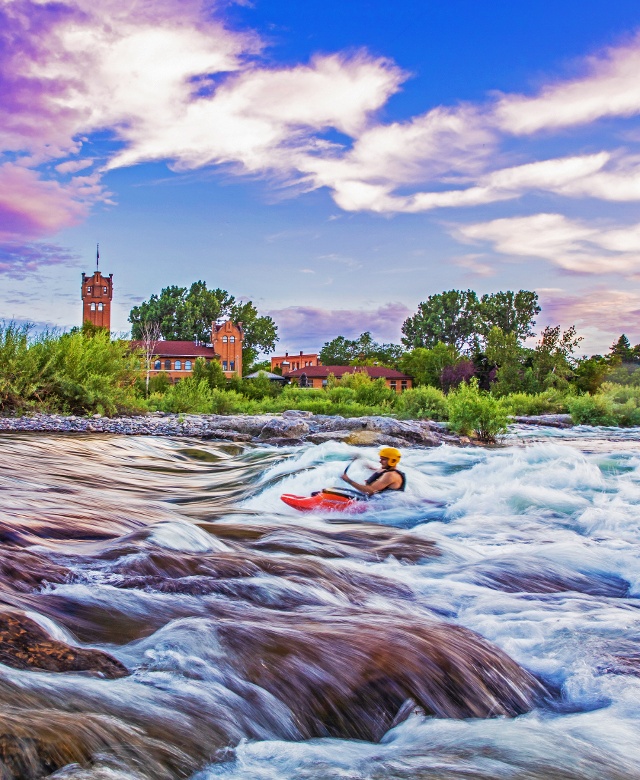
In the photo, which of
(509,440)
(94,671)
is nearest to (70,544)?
(94,671)

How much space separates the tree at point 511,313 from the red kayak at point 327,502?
275 ft

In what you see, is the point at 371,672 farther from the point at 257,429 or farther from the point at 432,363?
the point at 432,363

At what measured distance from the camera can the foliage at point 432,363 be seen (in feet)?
246

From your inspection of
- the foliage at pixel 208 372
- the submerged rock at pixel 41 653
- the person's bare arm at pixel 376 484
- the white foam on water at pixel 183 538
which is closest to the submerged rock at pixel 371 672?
the submerged rock at pixel 41 653

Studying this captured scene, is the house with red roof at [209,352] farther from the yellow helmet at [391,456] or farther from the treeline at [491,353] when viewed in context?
the yellow helmet at [391,456]

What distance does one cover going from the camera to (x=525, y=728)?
338cm

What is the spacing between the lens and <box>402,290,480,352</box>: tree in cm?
9994

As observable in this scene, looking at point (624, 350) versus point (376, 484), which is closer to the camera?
point (376, 484)

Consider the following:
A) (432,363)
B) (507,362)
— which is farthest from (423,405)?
(432,363)

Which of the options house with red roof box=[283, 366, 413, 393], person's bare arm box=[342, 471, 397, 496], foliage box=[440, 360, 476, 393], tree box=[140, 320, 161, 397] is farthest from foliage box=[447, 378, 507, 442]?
house with red roof box=[283, 366, 413, 393]

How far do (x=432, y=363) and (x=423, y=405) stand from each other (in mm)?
51012

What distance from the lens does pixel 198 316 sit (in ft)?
314

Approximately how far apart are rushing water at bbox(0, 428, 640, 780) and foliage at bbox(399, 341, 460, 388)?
64.4 meters

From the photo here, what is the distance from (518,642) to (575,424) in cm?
2691
